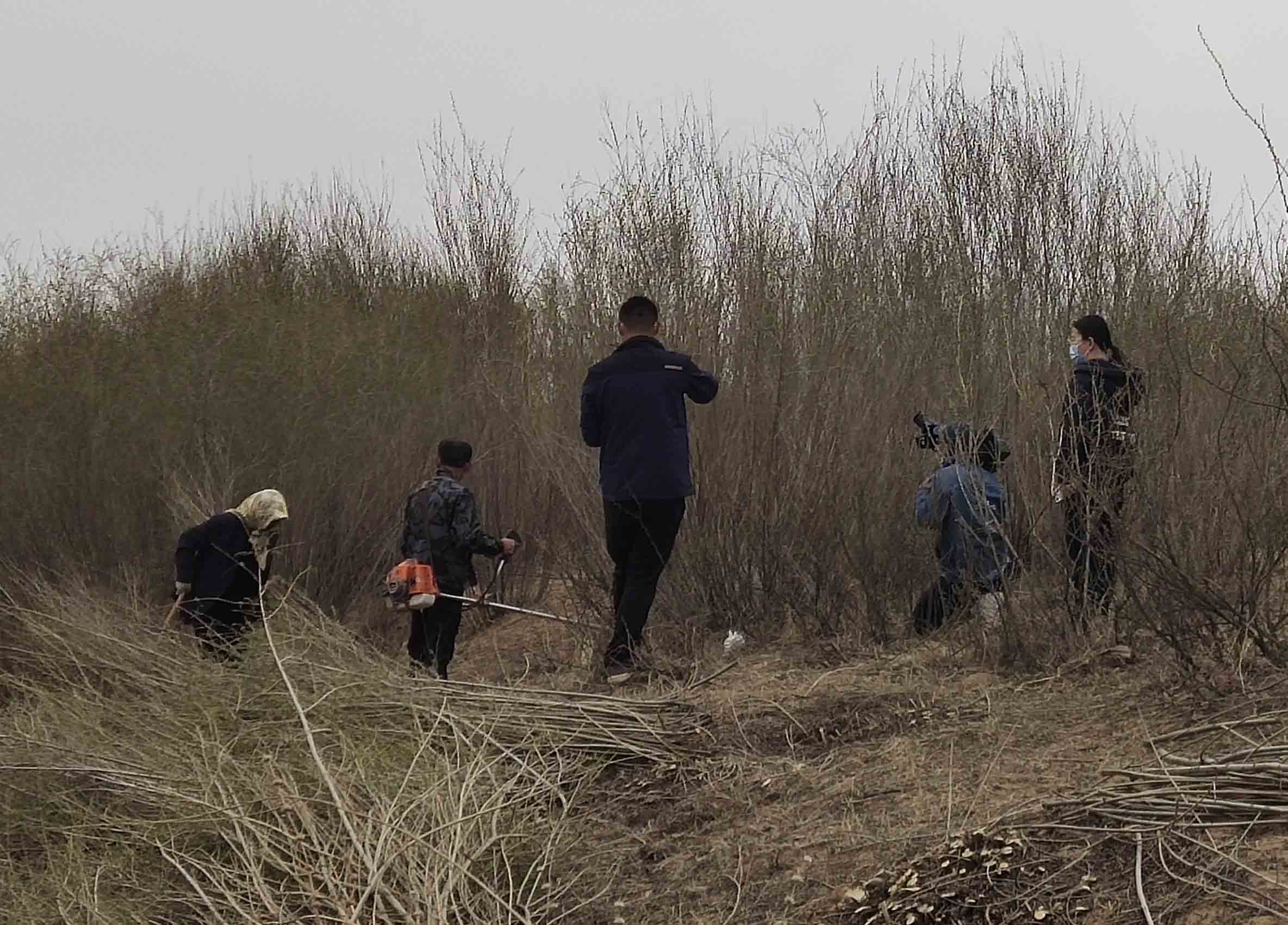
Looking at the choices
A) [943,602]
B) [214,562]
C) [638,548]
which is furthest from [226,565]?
[943,602]

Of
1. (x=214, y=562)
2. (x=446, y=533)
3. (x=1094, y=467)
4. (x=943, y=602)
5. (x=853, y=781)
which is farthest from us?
(x=446, y=533)

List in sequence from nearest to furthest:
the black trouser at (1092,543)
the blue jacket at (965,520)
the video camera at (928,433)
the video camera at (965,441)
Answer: the black trouser at (1092,543)
the blue jacket at (965,520)
the video camera at (965,441)
the video camera at (928,433)

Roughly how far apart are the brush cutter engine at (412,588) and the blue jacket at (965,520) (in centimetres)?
245

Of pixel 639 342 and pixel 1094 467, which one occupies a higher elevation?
pixel 639 342

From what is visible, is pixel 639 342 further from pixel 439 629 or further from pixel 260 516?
pixel 260 516

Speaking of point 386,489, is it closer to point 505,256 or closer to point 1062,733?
point 505,256

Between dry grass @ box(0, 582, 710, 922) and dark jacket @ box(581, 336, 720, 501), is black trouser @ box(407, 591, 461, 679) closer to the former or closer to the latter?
dry grass @ box(0, 582, 710, 922)

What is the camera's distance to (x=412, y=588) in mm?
8312

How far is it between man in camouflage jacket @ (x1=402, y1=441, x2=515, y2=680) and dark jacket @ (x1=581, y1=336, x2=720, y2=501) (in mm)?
1015

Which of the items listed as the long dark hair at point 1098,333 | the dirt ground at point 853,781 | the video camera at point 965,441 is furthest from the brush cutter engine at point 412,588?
the long dark hair at point 1098,333

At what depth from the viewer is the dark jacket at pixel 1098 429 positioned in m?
6.24

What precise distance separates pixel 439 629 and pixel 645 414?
1.80 metres

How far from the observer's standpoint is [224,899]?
515 centimetres

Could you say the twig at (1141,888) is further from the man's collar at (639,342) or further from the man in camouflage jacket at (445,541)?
the man in camouflage jacket at (445,541)
